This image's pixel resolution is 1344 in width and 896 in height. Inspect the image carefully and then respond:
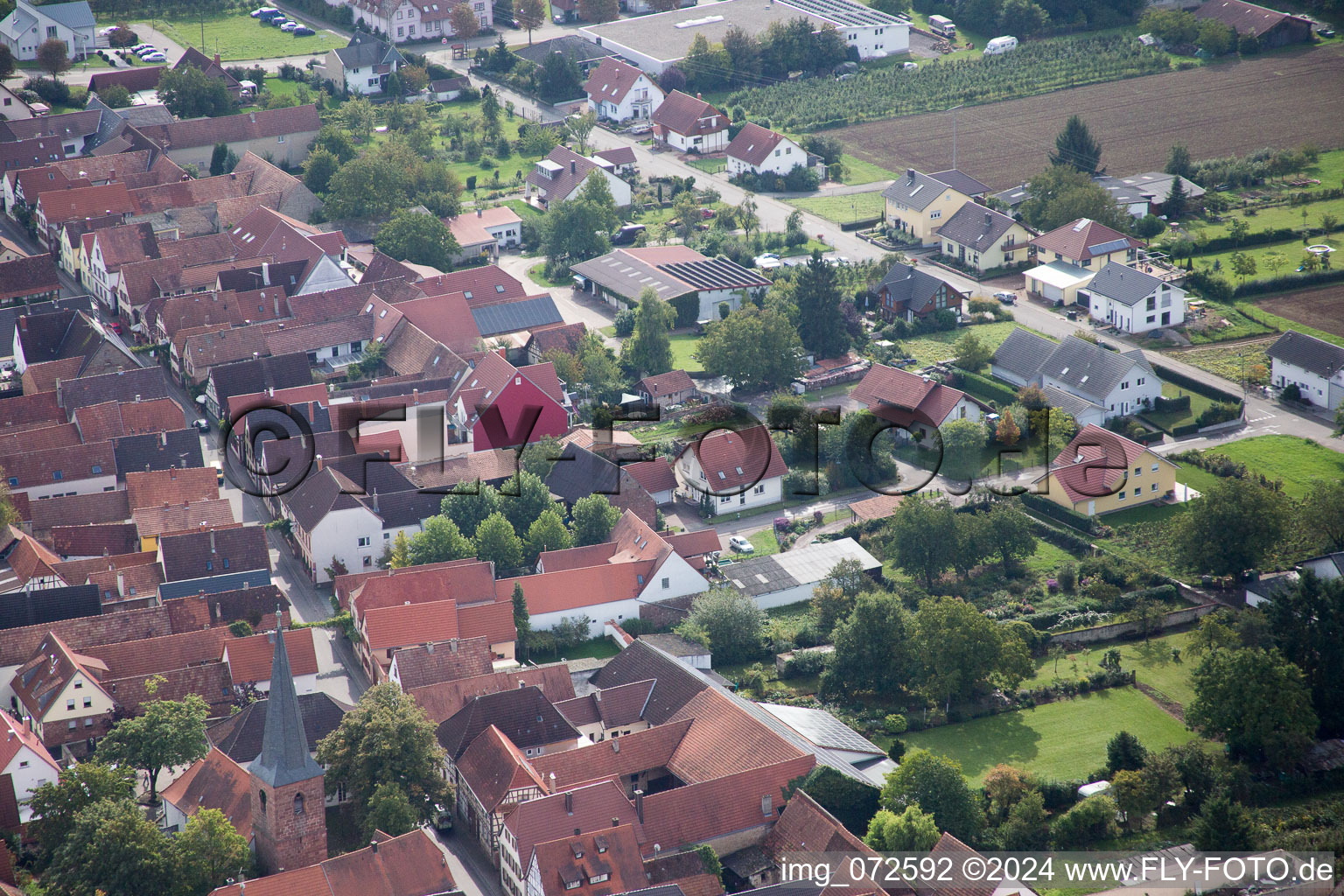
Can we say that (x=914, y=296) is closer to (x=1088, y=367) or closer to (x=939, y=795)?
(x=1088, y=367)

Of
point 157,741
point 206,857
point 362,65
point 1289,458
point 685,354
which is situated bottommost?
point 685,354

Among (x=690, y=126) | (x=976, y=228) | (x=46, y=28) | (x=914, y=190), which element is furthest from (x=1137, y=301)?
(x=46, y=28)

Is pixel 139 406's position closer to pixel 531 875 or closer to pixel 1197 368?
pixel 531 875

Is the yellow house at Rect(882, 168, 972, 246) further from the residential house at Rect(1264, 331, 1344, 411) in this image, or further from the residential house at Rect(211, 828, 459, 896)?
the residential house at Rect(211, 828, 459, 896)

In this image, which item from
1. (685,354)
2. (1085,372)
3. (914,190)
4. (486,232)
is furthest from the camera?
(914,190)

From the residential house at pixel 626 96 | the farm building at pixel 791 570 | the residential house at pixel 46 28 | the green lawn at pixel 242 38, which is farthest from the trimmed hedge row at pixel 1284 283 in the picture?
the residential house at pixel 46 28

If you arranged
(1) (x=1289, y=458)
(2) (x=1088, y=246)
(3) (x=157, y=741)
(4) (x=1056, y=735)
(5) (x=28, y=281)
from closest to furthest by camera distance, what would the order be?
(3) (x=157, y=741) < (4) (x=1056, y=735) < (1) (x=1289, y=458) < (5) (x=28, y=281) < (2) (x=1088, y=246)
